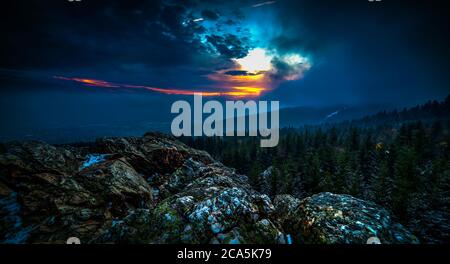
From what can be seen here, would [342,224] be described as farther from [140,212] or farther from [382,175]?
[382,175]

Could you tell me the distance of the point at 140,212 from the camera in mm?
8352

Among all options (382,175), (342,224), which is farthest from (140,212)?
(382,175)

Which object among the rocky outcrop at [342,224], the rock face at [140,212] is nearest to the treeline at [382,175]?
the rocky outcrop at [342,224]

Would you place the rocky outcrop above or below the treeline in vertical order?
above

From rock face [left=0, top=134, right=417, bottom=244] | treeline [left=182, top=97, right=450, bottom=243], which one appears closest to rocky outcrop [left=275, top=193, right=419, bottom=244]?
rock face [left=0, top=134, right=417, bottom=244]

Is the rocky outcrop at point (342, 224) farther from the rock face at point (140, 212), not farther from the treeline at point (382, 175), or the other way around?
the treeline at point (382, 175)

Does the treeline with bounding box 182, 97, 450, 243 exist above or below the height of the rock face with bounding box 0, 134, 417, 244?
below

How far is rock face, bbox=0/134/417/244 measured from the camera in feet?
25.0

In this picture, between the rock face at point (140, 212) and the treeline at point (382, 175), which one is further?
the treeline at point (382, 175)

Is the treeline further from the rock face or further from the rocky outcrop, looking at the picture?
the rock face

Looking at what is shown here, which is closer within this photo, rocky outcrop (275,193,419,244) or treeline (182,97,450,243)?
rocky outcrop (275,193,419,244)

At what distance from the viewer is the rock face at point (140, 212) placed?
7.63 meters

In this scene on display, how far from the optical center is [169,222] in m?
7.81
